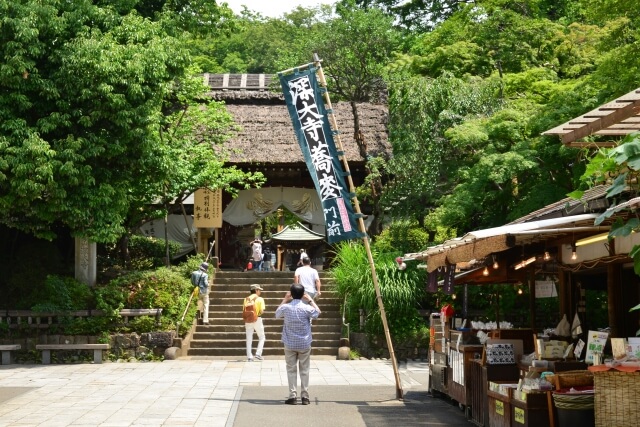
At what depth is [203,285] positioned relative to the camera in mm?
24172

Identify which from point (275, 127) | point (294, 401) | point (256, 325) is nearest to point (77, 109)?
point (256, 325)

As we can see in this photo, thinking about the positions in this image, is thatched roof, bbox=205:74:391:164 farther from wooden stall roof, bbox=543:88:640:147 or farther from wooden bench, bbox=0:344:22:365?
wooden stall roof, bbox=543:88:640:147

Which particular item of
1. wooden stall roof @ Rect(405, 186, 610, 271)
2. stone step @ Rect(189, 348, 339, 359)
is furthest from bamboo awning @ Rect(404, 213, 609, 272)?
stone step @ Rect(189, 348, 339, 359)

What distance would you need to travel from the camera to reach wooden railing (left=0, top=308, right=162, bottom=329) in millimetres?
22906

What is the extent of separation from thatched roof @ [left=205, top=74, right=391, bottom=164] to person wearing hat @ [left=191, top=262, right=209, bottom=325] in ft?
23.1

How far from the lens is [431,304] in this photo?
79.6 feet

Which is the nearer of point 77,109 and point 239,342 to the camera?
point 77,109

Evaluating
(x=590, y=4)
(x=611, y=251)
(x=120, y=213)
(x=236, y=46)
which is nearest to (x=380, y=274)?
(x=120, y=213)

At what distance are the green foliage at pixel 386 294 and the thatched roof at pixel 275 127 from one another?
23.5ft

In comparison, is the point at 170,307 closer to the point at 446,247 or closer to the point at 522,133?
the point at 522,133

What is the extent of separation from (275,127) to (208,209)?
14.9ft

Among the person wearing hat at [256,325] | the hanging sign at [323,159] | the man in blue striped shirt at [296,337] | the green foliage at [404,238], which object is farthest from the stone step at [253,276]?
the man in blue striped shirt at [296,337]

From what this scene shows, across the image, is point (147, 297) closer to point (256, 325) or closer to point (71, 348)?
point (71, 348)

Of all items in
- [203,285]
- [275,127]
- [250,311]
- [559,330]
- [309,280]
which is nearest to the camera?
[559,330]
